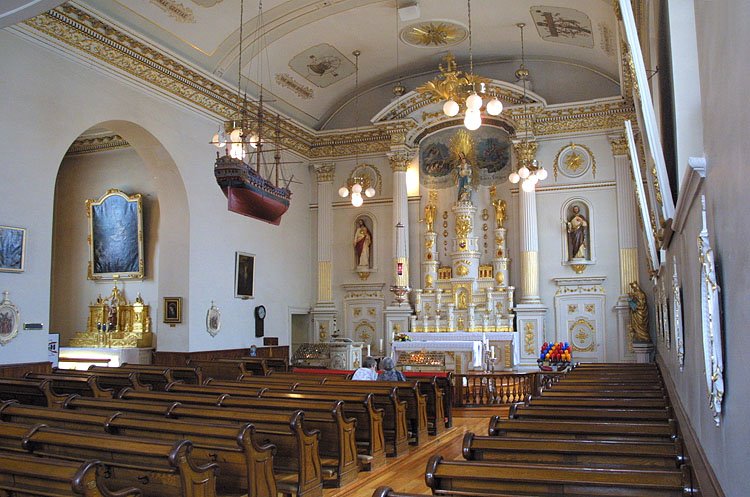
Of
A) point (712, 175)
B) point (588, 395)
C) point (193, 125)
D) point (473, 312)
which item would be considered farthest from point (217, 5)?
point (712, 175)

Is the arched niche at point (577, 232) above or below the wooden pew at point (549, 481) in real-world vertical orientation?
above

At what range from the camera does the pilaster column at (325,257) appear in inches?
632

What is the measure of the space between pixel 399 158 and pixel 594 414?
11.4m

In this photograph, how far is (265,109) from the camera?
1435 cm

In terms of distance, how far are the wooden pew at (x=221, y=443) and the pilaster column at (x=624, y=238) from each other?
10.6m

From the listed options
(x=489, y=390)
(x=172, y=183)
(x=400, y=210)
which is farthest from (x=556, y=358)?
(x=172, y=183)

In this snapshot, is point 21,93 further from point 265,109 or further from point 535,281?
point 535,281

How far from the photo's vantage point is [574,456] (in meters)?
3.52

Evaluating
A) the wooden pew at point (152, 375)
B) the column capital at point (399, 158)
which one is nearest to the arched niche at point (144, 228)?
the wooden pew at point (152, 375)

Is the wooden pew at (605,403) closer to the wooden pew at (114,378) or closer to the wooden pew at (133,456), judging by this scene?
the wooden pew at (133,456)

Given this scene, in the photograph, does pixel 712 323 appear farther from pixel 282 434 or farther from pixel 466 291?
pixel 466 291

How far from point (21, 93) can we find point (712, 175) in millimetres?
9410

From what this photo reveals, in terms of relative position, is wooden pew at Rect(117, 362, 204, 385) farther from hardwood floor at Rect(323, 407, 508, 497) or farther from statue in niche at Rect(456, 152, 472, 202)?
statue in niche at Rect(456, 152, 472, 202)

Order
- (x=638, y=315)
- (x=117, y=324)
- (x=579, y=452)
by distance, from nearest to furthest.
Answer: (x=579, y=452) → (x=638, y=315) → (x=117, y=324)
